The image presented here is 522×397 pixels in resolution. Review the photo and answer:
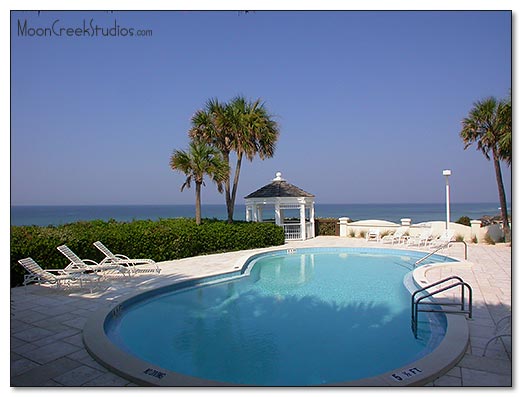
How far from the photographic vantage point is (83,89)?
21.2 ft

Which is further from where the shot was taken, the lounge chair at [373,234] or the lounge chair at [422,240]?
the lounge chair at [373,234]

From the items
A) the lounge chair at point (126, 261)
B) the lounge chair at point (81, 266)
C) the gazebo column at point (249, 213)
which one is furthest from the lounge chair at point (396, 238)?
the lounge chair at point (81, 266)

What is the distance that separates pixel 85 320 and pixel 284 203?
13.6 meters

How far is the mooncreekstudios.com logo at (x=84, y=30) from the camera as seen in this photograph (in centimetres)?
480

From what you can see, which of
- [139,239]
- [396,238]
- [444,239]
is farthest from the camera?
[396,238]

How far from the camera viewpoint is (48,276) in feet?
27.6

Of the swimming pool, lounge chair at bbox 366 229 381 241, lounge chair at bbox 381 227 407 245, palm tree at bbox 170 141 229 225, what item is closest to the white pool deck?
the swimming pool

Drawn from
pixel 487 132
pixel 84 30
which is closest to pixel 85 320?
pixel 84 30

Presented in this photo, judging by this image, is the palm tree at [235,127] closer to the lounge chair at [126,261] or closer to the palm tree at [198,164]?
the palm tree at [198,164]

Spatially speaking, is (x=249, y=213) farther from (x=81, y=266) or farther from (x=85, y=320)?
(x=85, y=320)

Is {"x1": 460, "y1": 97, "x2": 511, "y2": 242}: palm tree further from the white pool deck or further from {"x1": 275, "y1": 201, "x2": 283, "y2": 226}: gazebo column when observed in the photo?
{"x1": 275, "y1": 201, "x2": 283, "y2": 226}: gazebo column

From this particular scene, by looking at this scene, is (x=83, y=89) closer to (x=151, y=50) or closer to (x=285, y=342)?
(x=151, y=50)

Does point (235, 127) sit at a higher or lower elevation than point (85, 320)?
higher

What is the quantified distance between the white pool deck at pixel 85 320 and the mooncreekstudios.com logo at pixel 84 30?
13.2 feet
